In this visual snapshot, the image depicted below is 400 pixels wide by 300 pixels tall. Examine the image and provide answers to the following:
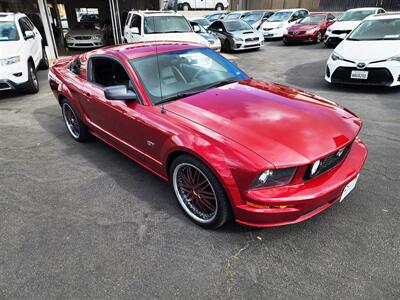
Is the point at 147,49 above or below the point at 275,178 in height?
above

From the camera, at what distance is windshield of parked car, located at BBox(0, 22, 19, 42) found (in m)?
7.38

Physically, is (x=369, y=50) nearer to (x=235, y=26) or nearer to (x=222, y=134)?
(x=222, y=134)

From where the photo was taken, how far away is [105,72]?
3992mm

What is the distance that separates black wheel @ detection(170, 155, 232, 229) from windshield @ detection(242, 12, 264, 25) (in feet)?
58.7

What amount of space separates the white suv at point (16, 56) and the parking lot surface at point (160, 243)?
3.64 metres

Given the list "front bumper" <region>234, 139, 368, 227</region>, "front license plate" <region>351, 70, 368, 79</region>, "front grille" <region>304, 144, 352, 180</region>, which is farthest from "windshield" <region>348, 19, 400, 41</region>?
"front bumper" <region>234, 139, 368, 227</region>

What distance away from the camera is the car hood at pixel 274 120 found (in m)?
2.35

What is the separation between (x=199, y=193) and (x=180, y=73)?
55.5 inches

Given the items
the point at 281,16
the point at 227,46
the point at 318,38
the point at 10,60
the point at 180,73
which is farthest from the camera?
the point at 281,16

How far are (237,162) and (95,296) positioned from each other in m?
1.38

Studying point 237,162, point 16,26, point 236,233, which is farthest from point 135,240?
point 16,26

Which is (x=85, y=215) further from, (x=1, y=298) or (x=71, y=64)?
(x=71, y=64)

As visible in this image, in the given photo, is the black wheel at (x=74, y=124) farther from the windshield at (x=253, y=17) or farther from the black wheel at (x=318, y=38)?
the windshield at (x=253, y=17)

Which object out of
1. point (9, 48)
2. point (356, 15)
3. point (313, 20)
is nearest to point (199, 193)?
point (9, 48)
